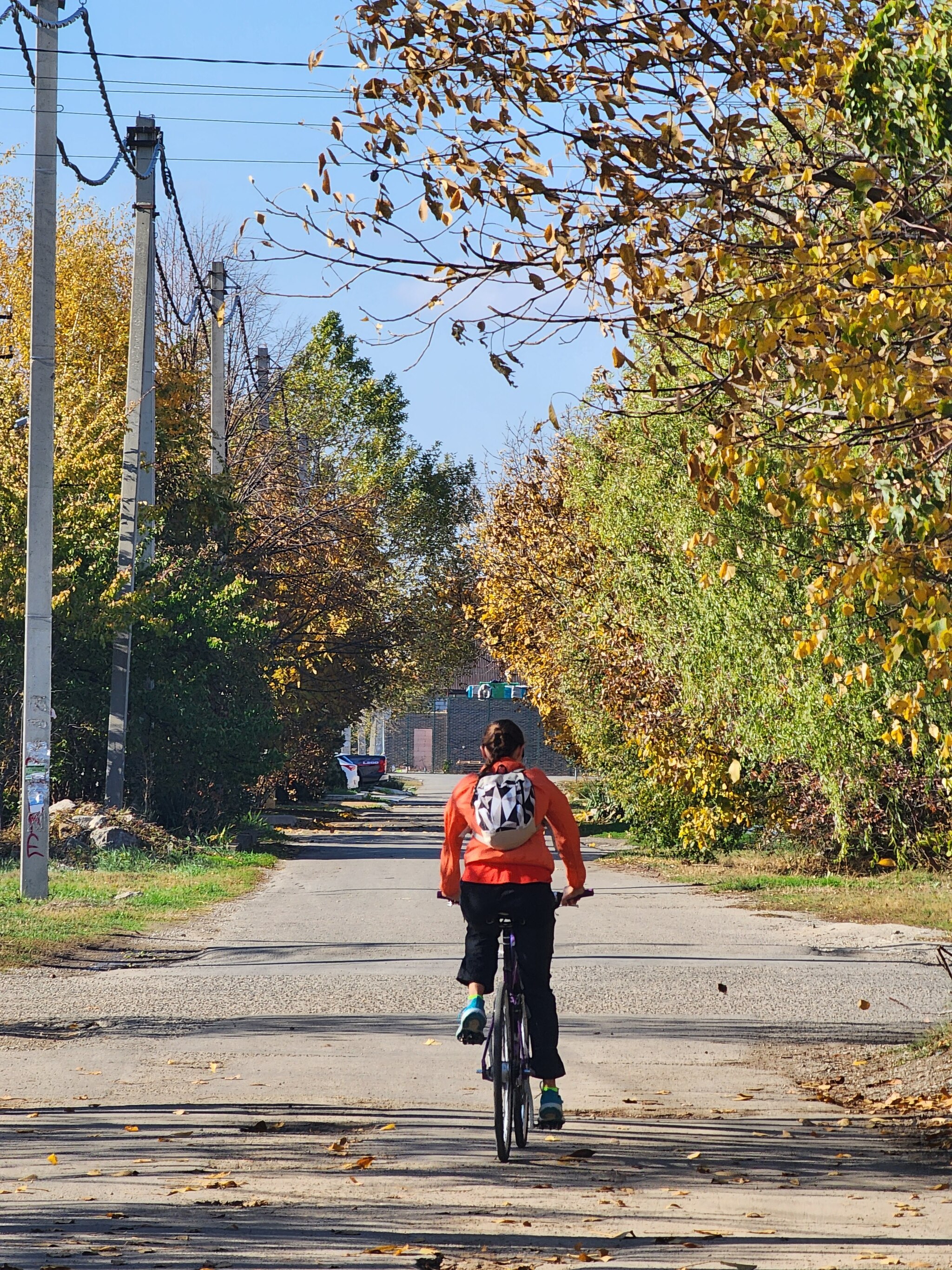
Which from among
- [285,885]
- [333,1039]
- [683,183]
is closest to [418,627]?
[285,885]

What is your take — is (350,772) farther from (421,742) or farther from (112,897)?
(112,897)

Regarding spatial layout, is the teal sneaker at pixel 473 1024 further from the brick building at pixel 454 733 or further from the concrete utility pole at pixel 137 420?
the brick building at pixel 454 733

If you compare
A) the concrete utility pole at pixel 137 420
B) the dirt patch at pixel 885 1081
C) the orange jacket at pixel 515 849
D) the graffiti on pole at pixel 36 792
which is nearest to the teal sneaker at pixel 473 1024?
the orange jacket at pixel 515 849

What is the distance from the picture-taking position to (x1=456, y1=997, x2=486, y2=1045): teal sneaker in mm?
7074

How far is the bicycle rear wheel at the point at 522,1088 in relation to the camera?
7.00 meters

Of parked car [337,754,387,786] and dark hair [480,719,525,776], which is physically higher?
dark hair [480,719,525,776]

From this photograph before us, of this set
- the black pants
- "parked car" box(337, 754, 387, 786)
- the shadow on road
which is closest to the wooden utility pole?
the shadow on road

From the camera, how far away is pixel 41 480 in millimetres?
16953

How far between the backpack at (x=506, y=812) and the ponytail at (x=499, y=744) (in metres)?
0.17

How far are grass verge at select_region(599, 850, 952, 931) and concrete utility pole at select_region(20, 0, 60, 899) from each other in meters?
8.40

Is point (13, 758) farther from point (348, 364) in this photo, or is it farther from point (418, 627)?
point (348, 364)

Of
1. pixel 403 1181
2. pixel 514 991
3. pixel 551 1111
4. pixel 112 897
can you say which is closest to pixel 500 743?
pixel 514 991

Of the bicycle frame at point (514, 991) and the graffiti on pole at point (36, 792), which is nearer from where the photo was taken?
the bicycle frame at point (514, 991)

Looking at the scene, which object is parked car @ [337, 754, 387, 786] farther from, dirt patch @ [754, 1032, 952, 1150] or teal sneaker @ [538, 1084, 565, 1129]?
teal sneaker @ [538, 1084, 565, 1129]
